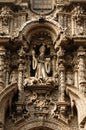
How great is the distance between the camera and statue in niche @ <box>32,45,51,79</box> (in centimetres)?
1662

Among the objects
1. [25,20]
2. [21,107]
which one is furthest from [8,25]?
[21,107]

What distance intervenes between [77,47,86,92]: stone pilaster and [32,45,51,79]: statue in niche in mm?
1081

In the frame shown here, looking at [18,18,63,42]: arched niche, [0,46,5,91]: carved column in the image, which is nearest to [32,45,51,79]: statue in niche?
[18,18,63,42]: arched niche

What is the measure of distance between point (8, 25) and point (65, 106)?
362 cm

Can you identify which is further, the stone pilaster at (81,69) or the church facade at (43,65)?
the stone pilaster at (81,69)

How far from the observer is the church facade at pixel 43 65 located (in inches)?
627

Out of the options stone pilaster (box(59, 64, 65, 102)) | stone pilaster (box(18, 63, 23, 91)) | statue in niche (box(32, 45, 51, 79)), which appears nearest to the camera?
stone pilaster (box(59, 64, 65, 102))

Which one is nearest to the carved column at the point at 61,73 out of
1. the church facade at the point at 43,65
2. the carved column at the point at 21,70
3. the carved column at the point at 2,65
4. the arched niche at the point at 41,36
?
the church facade at the point at 43,65

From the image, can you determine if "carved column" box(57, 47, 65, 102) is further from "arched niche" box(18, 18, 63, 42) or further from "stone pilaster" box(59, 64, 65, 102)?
"arched niche" box(18, 18, 63, 42)

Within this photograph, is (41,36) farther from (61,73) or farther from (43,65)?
(61,73)

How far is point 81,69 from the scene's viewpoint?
16.4 meters

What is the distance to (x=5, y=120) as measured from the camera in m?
16.0

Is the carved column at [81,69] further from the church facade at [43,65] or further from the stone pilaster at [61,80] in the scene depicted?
the stone pilaster at [61,80]

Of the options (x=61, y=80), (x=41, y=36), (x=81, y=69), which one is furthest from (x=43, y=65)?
(x=81, y=69)
